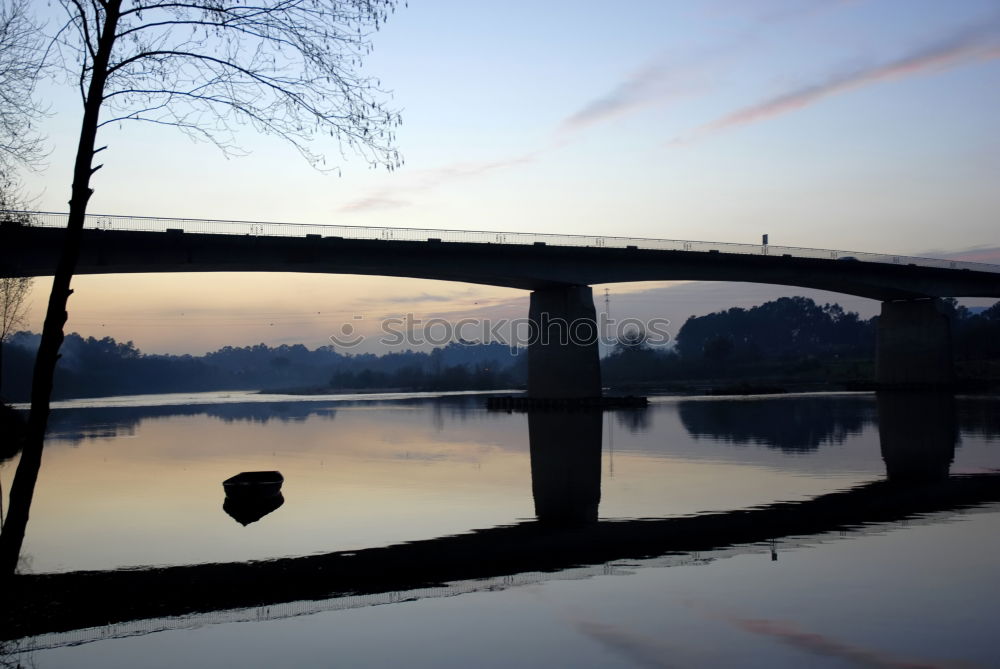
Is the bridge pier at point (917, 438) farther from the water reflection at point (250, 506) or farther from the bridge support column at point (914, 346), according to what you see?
the bridge support column at point (914, 346)

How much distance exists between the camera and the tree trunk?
12828 mm

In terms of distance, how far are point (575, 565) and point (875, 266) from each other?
282ft

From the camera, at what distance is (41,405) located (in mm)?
13070

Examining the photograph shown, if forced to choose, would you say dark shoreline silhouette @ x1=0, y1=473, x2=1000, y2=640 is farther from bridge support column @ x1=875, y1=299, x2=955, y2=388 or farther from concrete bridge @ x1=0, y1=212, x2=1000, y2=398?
bridge support column @ x1=875, y1=299, x2=955, y2=388

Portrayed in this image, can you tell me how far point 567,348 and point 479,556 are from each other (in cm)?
5673

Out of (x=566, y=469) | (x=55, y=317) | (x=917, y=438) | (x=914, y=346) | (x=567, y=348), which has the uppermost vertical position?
(x=55, y=317)

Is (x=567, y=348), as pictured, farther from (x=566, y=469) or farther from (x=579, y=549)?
(x=579, y=549)

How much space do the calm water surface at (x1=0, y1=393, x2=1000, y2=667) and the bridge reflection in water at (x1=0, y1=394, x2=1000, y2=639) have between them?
0.45ft

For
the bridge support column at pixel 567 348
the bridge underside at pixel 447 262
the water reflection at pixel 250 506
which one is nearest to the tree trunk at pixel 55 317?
the water reflection at pixel 250 506

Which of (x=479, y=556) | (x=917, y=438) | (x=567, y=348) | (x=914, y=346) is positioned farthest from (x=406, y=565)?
(x=914, y=346)

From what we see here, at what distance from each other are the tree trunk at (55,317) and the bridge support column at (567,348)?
61.8m

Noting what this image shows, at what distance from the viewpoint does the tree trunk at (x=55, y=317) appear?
42.1ft

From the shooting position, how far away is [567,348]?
246ft

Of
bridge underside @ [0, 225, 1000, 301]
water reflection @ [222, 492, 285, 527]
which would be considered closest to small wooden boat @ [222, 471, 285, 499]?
water reflection @ [222, 492, 285, 527]
